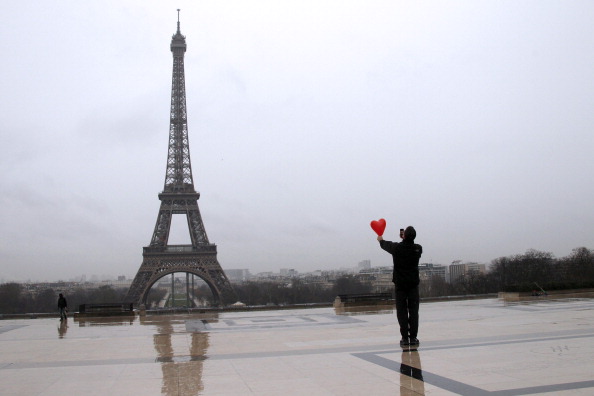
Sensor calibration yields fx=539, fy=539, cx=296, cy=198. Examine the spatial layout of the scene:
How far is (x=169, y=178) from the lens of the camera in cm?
7062

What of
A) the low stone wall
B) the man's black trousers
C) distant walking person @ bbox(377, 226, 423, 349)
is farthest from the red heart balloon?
the low stone wall

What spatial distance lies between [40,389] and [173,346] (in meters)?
3.69

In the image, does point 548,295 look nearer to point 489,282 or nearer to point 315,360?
point 315,360

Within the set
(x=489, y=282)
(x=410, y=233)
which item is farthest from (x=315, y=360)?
(x=489, y=282)

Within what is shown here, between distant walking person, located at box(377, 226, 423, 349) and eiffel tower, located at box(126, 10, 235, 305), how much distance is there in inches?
2200

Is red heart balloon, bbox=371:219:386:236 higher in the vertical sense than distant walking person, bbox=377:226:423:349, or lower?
higher

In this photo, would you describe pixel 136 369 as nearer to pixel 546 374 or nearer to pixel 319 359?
pixel 319 359

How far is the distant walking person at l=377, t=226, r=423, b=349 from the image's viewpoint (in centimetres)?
828

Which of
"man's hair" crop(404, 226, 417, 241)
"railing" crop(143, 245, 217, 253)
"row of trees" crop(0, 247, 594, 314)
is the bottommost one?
"row of trees" crop(0, 247, 594, 314)

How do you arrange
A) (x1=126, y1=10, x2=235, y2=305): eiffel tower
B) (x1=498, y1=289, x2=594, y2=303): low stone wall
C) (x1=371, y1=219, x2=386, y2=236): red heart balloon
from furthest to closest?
1. (x1=126, y1=10, x2=235, y2=305): eiffel tower
2. (x1=498, y1=289, x2=594, y2=303): low stone wall
3. (x1=371, y1=219, x2=386, y2=236): red heart balloon

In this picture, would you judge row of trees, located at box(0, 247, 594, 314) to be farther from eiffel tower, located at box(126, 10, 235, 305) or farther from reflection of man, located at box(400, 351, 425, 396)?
reflection of man, located at box(400, 351, 425, 396)

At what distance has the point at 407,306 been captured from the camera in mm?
8539

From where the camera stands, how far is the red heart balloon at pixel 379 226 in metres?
8.16

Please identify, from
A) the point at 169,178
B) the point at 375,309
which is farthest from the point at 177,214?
the point at 375,309
